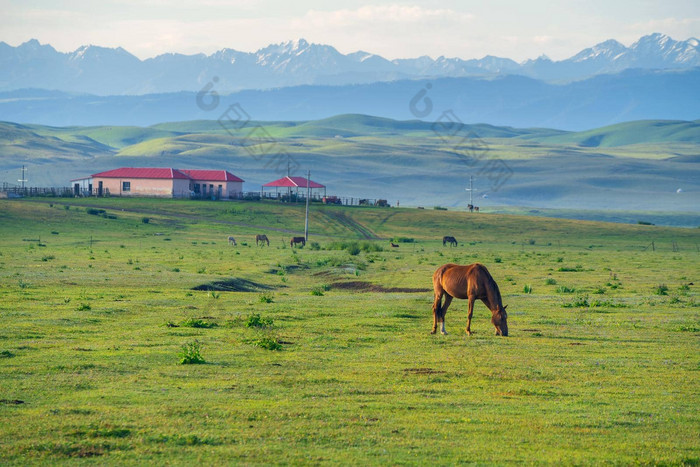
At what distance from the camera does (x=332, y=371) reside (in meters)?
18.6

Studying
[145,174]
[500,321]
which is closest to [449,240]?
[145,174]

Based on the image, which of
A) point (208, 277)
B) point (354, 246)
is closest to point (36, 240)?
point (354, 246)

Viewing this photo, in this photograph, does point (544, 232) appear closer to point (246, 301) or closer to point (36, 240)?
point (36, 240)

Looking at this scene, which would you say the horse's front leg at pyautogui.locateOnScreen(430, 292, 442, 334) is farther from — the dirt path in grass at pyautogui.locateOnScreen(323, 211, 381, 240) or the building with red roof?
the building with red roof

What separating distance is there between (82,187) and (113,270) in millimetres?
92024

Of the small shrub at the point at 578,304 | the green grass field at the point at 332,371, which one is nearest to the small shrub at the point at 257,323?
the green grass field at the point at 332,371

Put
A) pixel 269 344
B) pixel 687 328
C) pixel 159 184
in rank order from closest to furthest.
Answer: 1. pixel 269 344
2. pixel 687 328
3. pixel 159 184

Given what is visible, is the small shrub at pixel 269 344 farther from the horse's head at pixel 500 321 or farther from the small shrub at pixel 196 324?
the horse's head at pixel 500 321

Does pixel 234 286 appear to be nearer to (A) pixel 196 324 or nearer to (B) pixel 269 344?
(A) pixel 196 324

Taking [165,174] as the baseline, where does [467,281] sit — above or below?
below

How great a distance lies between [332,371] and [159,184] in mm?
105470

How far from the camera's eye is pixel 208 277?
42.3 metres

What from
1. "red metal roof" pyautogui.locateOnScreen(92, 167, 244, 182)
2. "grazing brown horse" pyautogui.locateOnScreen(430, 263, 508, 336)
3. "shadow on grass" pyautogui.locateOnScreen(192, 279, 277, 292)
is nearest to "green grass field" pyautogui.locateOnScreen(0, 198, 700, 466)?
"shadow on grass" pyautogui.locateOnScreen(192, 279, 277, 292)

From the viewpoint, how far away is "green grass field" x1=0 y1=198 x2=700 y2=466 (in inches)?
500
